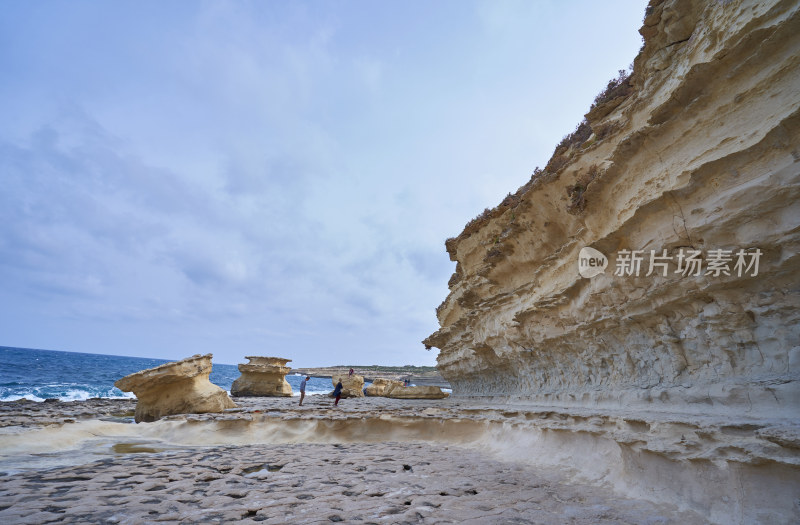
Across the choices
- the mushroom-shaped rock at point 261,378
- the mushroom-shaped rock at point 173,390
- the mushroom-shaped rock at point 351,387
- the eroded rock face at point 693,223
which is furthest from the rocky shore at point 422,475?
the mushroom-shaped rock at point 351,387

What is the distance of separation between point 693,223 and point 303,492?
20.6 ft

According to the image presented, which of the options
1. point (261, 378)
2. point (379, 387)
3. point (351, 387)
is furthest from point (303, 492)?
point (379, 387)

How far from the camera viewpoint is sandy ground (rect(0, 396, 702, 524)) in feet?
12.6

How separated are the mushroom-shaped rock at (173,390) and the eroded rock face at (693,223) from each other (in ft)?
36.3

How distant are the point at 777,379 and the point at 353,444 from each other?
301 inches

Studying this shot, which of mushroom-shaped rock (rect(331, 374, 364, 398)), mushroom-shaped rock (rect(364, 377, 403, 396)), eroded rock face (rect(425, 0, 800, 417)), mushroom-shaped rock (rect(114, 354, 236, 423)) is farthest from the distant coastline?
eroded rock face (rect(425, 0, 800, 417))

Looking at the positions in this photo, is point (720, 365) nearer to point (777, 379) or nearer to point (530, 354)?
point (777, 379)

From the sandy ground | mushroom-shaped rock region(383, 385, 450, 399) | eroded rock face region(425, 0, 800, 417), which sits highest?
eroded rock face region(425, 0, 800, 417)

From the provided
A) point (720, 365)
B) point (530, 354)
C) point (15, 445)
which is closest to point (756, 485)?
point (720, 365)

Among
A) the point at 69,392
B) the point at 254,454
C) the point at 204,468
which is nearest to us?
the point at 204,468

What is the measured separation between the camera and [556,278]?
964cm

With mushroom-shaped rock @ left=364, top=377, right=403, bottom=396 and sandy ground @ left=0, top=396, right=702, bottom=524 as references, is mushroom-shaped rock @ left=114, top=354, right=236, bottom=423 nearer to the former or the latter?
sandy ground @ left=0, top=396, right=702, bottom=524

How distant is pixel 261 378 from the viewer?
2502cm

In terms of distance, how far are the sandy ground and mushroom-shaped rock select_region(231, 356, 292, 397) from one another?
18.3 metres
